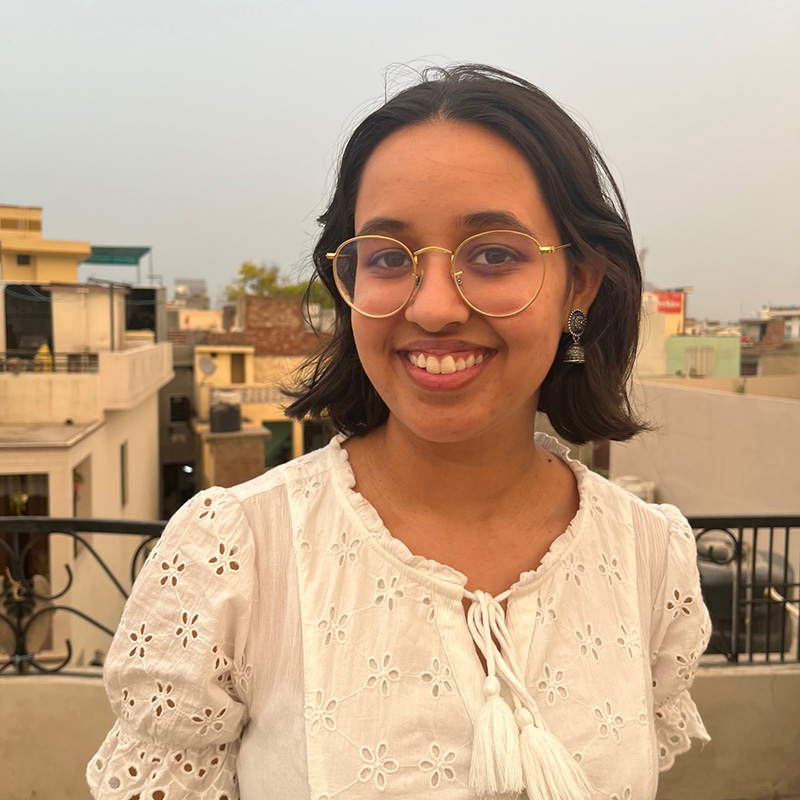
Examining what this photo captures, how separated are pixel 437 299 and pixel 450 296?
21 millimetres

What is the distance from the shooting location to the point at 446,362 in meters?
1.01

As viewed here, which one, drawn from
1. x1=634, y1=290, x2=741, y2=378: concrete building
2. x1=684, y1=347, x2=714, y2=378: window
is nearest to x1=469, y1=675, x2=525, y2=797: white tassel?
x1=634, y1=290, x2=741, y2=378: concrete building

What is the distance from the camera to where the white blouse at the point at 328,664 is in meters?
1.00

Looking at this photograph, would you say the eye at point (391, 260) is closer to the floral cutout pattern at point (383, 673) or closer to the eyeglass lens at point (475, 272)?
the eyeglass lens at point (475, 272)

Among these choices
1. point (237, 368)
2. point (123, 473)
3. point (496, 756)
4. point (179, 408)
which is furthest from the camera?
point (179, 408)

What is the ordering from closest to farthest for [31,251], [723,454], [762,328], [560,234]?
[560,234] < [723,454] < [31,251] < [762,328]

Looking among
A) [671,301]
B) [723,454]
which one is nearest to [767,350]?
[671,301]

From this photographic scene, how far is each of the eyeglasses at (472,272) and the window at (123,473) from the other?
447 inches

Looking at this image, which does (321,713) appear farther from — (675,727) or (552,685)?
(675,727)

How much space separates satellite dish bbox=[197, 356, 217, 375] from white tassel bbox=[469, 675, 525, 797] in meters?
17.4

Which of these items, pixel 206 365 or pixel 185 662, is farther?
pixel 206 365

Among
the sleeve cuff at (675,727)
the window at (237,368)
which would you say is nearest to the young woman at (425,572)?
the sleeve cuff at (675,727)

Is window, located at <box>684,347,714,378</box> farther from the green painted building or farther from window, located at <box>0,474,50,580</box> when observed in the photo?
window, located at <box>0,474,50,580</box>

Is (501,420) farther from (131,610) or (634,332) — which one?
(131,610)
